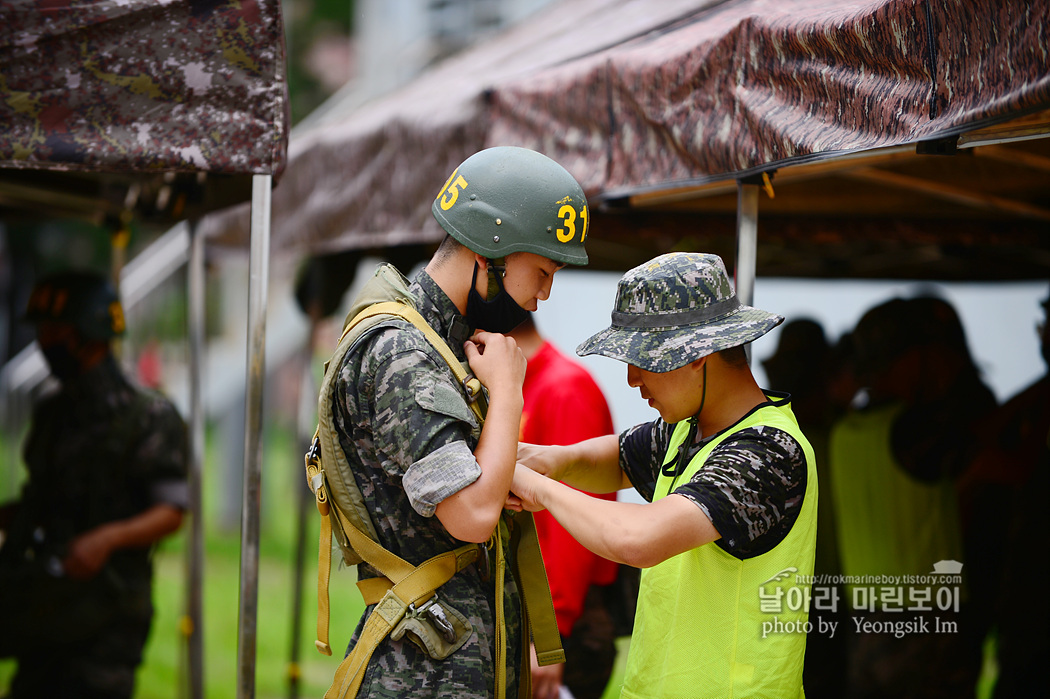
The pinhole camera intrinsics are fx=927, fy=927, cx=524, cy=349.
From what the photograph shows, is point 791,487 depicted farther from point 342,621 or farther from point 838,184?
point 342,621

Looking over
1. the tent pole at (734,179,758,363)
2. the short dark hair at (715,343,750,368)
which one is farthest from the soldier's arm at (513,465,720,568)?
the tent pole at (734,179,758,363)

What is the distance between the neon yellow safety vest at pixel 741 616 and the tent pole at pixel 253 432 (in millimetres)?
1317

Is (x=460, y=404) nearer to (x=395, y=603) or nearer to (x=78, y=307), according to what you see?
(x=395, y=603)

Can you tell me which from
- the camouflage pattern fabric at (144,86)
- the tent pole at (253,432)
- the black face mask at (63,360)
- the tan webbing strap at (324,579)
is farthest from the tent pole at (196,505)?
the tan webbing strap at (324,579)

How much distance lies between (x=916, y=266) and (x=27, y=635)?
5.35 m

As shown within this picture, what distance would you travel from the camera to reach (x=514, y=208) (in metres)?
2.14

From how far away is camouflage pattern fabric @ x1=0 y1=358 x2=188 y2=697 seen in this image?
4.17 metres

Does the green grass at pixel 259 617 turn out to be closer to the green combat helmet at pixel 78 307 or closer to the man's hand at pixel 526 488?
the green combat helmet at pixel 78 307

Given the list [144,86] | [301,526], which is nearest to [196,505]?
[301,526]

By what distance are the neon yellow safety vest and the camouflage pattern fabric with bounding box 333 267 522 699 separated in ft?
1.37

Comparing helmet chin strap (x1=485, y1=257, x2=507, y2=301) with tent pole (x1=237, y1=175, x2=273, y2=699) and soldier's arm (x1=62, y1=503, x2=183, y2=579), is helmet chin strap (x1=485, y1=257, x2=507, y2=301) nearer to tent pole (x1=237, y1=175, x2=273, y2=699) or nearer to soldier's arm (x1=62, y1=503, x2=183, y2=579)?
tent pole (x1=237, y1=175, x2=273, y2=699)

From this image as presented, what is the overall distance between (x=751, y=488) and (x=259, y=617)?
7.67 meters

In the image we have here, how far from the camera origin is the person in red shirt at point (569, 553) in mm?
3225

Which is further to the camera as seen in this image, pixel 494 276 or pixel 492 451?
pixel 494 276
